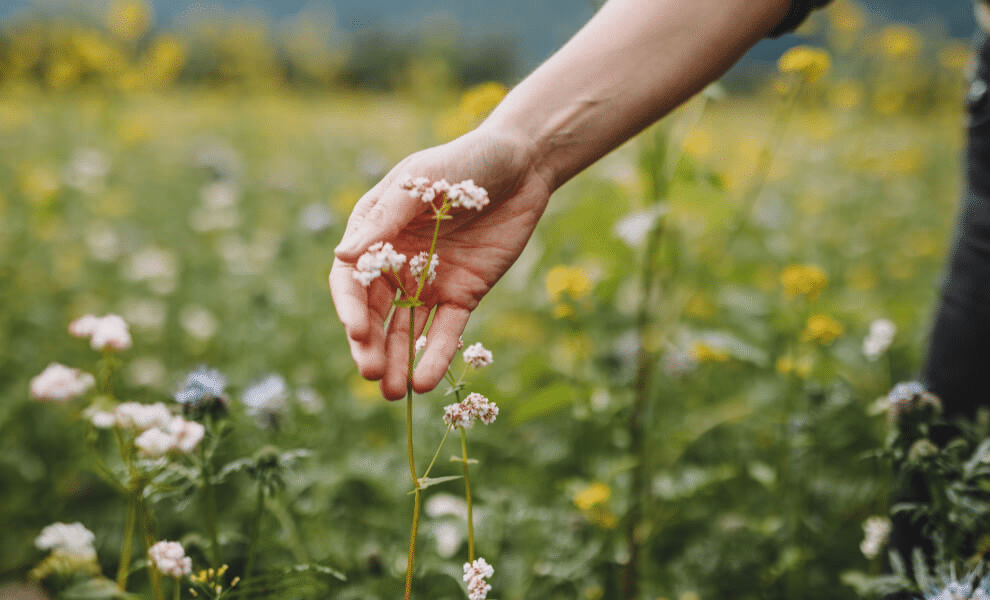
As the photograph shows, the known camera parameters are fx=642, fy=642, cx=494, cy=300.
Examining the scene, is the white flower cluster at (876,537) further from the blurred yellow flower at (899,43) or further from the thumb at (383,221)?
the blurred yellow flower at (899,43)

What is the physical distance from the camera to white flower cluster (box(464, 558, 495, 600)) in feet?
2.55

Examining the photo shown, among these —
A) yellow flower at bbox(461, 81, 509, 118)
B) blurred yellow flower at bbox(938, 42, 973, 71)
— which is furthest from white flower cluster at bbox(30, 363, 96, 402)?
blurred yellow flower at bbox(938, 42, 973, 71)

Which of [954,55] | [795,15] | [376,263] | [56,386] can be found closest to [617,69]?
[795,15]

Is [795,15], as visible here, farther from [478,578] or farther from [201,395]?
[201,395]

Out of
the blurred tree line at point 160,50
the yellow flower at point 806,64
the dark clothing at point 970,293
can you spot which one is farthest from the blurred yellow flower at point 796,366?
the blurred tree line at point 160,50

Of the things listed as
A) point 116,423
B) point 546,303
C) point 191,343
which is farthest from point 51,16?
point 116,423

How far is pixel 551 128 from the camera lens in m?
1.10

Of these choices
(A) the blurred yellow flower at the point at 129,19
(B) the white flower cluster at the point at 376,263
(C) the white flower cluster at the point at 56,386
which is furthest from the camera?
(A) the blurred yellow flower at the point at 129,19

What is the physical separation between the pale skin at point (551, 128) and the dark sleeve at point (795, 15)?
0.02 meters

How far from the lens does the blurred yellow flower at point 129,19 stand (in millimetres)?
2699

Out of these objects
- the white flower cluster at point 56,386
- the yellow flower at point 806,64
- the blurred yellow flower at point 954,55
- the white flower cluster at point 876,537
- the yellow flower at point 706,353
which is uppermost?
the blurred yellow flower at point 954,55

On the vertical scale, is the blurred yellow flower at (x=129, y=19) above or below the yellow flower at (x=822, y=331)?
above

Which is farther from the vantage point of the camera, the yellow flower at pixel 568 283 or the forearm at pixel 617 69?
the yellow flower at pixel 568 283

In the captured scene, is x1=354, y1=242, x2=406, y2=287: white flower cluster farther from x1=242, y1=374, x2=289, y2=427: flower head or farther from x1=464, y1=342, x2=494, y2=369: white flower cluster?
x1=242, y1=374, x2=289, y2=427: flower head
